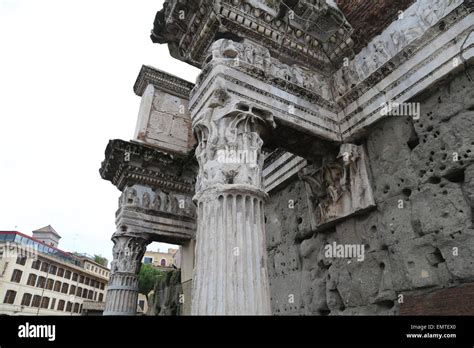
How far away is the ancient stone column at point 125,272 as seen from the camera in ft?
23.8

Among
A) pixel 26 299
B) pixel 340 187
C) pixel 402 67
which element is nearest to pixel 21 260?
pixel 26 299

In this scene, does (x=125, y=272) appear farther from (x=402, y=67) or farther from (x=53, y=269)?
(x=53, y=269)


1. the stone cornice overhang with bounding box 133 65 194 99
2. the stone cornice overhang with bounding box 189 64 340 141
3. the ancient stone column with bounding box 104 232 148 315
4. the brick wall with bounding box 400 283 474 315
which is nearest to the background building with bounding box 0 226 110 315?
the ancient stone column with bounding box 104 232 148 315

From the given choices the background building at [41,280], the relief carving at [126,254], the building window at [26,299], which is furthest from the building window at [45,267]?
the relief carving at [126,254]

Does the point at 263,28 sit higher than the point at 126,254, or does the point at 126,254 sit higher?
the point at 263,28

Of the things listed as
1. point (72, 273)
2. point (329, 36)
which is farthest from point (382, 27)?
point (72, 273)

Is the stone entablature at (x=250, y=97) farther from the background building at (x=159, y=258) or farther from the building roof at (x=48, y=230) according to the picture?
the building roof at (x=48, y=230)

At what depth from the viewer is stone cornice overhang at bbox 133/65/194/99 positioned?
32.2ft

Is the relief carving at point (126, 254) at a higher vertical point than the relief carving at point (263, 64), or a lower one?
lower

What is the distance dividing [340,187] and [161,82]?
7219 mm

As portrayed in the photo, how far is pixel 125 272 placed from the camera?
7512mm

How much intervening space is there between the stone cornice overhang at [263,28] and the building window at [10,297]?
108ft

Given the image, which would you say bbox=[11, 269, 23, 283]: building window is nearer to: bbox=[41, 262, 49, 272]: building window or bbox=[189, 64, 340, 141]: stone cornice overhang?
bbox=[41, 262, 49, 272]: building window
